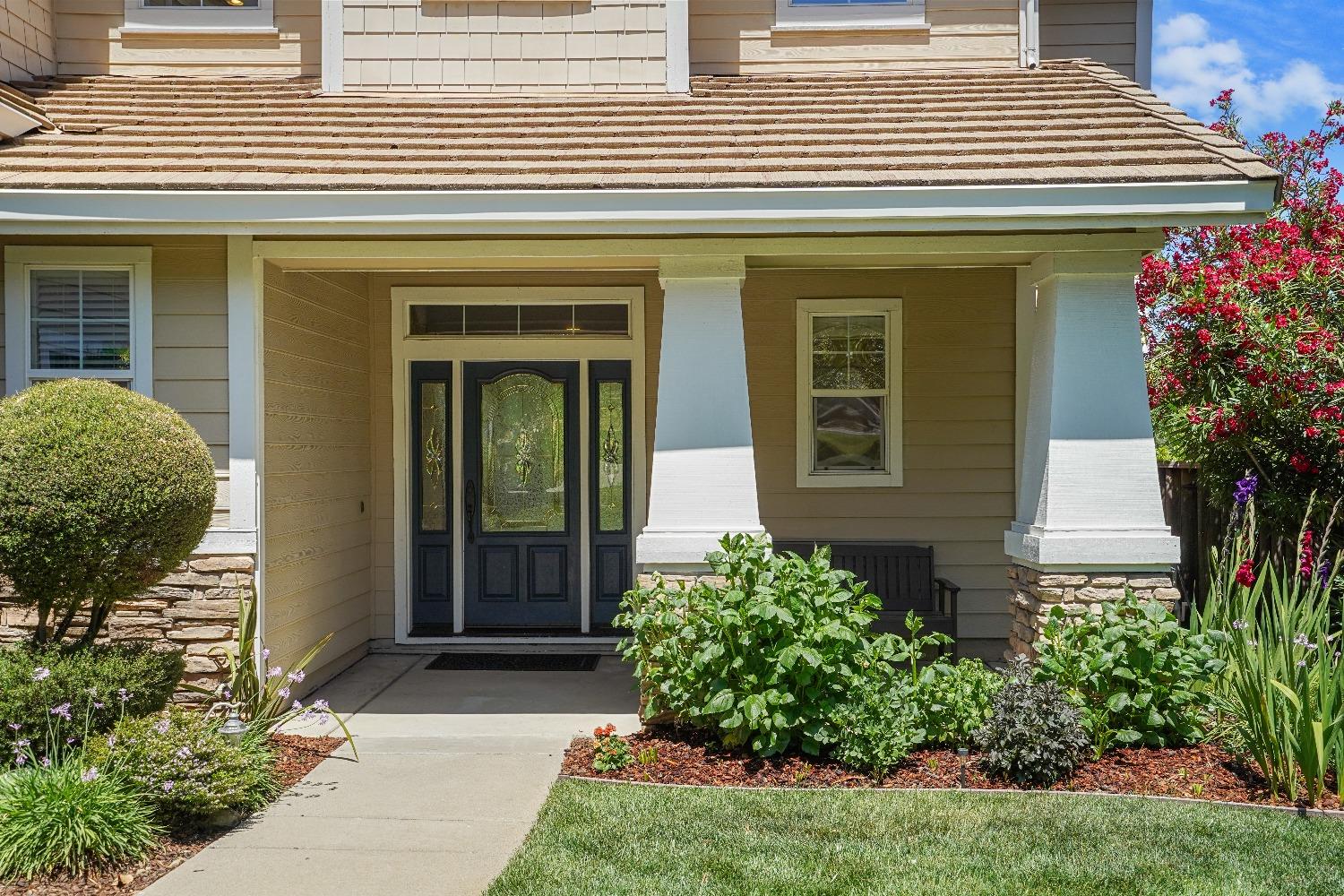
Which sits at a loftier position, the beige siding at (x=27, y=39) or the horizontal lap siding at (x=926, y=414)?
the beige siding at (x=27, y=39)

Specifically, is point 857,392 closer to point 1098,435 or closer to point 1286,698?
point 1098,435

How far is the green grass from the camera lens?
398 centimetres

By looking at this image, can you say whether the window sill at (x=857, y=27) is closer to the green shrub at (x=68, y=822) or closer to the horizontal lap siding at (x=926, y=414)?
the horizontal lap siding at (x=926, y=414)

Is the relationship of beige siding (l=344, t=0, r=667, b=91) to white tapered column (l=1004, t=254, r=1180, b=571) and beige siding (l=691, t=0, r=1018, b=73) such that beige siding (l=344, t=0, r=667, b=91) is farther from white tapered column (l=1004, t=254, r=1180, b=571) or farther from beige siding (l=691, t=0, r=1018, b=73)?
white tapered column (l=1004, t=254, r=1180, b=571)

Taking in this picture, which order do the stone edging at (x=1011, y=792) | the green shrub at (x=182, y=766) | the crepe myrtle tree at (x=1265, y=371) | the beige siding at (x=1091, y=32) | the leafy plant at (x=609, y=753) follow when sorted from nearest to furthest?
the green shrub at (x=182, y=766) < the stone edging at (x=1011, y=792) < the leafy plant at (x=609, y=753) < the crepe myrtle tree at (x=1265, y=371) < the beige siding at (x=1091, y=32)

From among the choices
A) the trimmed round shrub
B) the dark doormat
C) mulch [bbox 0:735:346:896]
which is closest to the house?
the dark doormat

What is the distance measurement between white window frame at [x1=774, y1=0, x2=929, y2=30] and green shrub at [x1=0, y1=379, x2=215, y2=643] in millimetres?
5286

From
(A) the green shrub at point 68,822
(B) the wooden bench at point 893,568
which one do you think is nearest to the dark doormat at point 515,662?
(B) the wooden bench at point 893,568

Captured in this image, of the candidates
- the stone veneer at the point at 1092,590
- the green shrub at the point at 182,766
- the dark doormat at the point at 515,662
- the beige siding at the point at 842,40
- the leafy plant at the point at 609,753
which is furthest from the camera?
the beige siding at the point at 842,40

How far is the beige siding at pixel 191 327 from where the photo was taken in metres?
6.23

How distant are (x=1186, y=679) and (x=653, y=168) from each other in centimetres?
381

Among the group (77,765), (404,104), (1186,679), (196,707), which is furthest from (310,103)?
(1186,679)

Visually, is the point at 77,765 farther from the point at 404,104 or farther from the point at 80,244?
the point at 404,104

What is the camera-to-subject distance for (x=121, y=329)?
6285 millimetres
